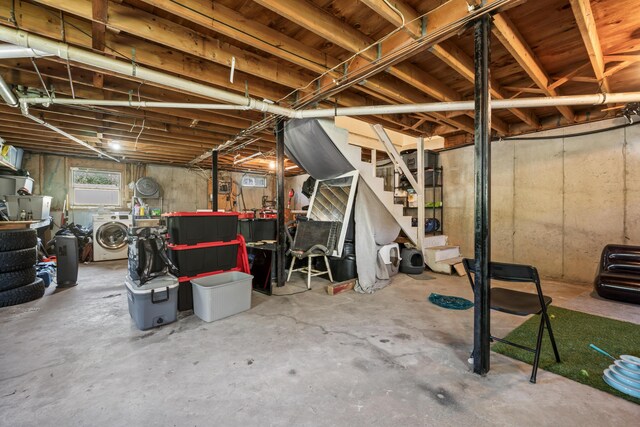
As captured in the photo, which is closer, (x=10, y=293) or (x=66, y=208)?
(x=10, y=293)

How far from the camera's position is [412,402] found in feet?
5.24

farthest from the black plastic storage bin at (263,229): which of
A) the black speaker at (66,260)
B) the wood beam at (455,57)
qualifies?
the wood beam at (455,57)

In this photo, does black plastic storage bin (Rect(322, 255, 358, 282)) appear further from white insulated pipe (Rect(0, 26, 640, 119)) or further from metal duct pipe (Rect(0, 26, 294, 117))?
metal duct pipe (Rect(0, 26, 294, 117))

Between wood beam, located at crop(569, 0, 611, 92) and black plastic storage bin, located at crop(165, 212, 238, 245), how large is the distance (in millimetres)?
3626

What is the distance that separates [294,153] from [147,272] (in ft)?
9.18

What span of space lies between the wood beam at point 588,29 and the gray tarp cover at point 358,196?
2634 millimetres

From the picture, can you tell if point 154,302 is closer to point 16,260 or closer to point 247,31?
point 16,260

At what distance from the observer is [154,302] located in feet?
8.44

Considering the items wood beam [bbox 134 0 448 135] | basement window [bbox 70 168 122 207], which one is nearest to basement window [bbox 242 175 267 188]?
basement window [bbox 70 168 122 207]

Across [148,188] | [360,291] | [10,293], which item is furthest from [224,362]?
[148,188]

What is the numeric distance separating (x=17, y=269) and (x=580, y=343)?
19.7ft

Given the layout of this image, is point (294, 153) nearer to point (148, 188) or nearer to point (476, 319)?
point (476, 319)

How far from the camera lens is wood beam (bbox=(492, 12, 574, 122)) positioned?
6.97 ft

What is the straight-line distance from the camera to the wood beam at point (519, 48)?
2.13 meters
